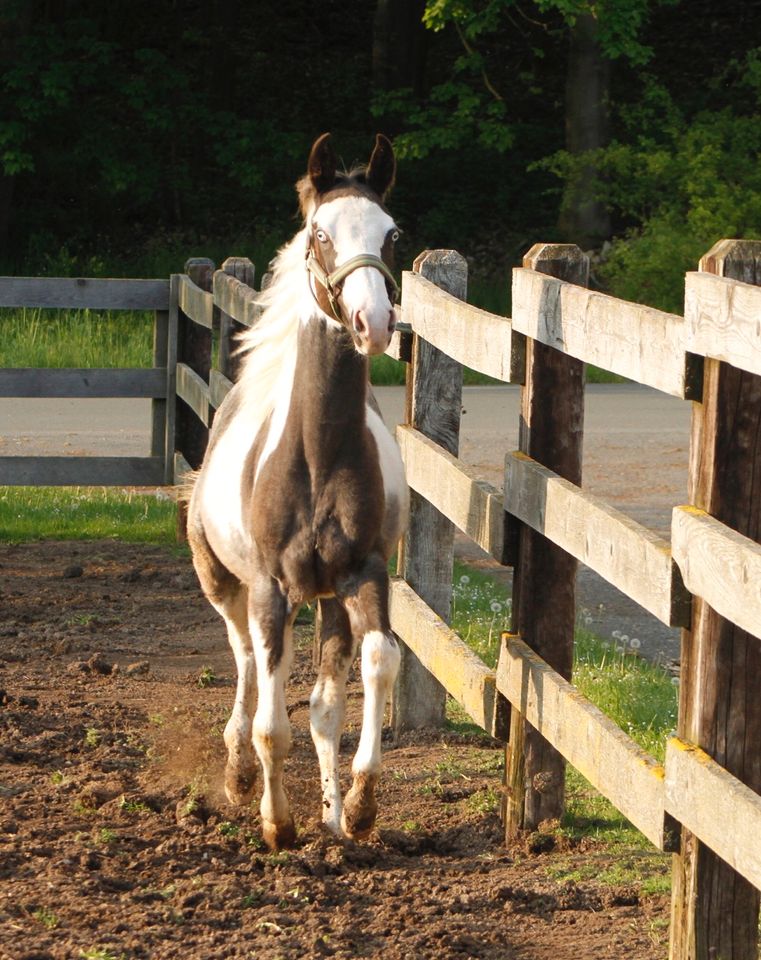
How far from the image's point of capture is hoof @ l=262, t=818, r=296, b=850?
14.9 feet

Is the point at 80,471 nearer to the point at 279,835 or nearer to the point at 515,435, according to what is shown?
the point at 515,435

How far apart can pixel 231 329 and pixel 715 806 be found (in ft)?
18.2

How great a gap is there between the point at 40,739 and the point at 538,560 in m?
2.17

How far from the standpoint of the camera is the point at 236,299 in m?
7.76

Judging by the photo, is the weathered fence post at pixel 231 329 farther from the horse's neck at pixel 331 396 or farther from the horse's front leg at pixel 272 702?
the horse's front leg at pixel 272 702

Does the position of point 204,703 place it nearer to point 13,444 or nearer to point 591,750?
point 591,750

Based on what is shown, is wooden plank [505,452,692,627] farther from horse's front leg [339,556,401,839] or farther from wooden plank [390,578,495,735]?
wooden plank [390,578,495,735]

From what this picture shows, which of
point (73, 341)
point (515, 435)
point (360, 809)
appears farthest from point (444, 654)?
point (73, 341)

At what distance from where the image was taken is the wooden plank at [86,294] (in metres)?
10.1

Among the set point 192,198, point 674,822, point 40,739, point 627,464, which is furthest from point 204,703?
point 192,198

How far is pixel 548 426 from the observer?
177 inches

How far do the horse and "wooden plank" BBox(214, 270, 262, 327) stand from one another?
2.28 meters

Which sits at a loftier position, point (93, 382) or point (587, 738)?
point (93, 382)

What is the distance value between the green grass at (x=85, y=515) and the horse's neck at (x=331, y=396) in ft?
16.8
